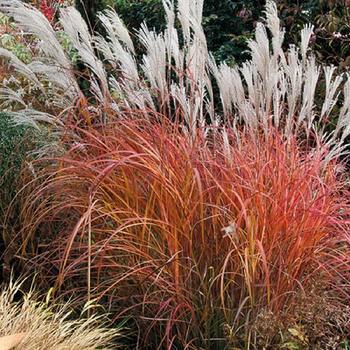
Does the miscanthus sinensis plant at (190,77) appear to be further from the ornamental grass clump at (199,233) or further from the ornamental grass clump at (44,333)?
the ornamental grass clump at (44,333)

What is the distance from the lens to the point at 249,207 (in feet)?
8.68

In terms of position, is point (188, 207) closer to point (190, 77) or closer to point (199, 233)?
point (199, 233)

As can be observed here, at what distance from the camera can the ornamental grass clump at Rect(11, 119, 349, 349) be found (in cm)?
258

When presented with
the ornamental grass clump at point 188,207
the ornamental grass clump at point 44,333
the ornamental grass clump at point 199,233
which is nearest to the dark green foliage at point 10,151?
the ornamental grass clump at point 188,207

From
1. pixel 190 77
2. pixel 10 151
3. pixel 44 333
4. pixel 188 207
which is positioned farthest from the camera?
pixel 10 151

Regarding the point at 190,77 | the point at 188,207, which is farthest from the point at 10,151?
the point at 188,207

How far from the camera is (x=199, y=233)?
270 centimetres

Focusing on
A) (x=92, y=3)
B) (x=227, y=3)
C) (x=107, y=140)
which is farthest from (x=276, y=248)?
(x=227, y=3)

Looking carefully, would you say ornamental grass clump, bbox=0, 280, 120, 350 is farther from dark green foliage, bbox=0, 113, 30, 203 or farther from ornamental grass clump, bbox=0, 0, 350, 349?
dark green foliage, bbox=0, 113, 30, 203

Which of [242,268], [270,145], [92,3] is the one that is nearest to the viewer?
[242,268]

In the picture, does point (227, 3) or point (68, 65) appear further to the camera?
point (227, 3)

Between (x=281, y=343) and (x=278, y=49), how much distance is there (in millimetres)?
1403

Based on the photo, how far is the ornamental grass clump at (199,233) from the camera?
258 cm

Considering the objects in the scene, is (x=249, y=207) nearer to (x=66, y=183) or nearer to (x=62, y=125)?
(x=66, y=183)
